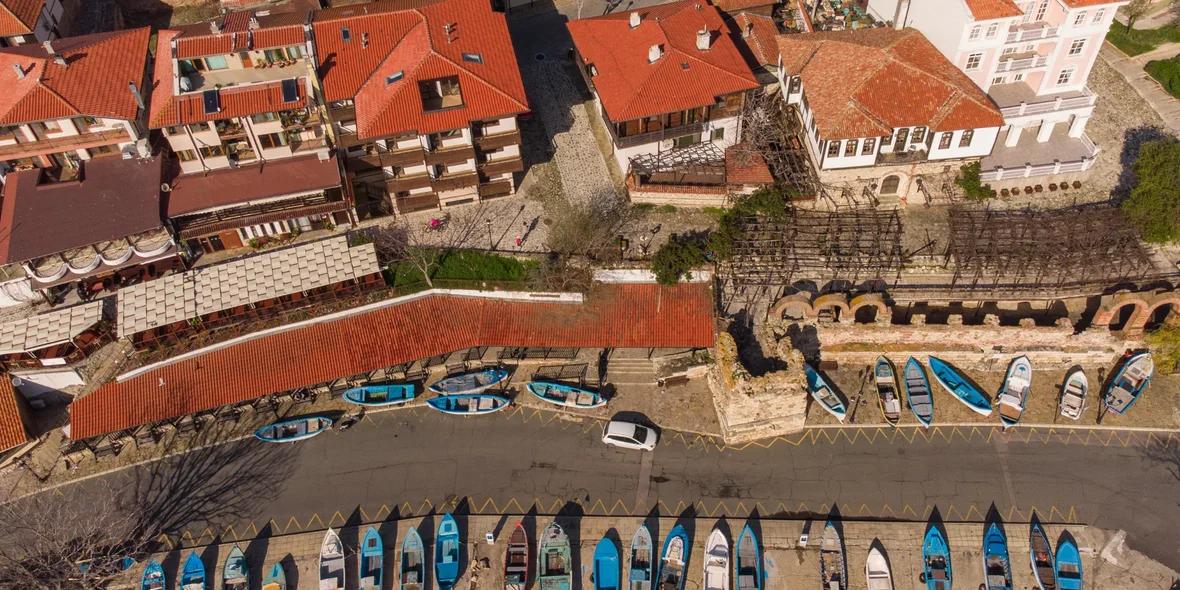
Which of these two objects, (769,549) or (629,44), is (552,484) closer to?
(769,549)

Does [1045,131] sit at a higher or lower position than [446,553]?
higher

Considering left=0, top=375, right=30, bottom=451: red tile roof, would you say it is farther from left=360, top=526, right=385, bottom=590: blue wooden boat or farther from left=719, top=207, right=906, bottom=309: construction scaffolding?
left=719, top=207, right=906, bottom=309: construction scaffolding

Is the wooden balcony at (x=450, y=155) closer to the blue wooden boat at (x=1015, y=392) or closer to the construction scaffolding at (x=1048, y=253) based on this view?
the construction scaffolding at (x=1048, y=253)

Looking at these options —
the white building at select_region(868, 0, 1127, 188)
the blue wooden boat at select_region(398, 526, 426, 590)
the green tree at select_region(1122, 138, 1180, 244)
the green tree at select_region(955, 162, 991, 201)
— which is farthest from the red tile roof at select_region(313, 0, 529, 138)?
the green tree at select_region(1122, 138, 1180, 244)

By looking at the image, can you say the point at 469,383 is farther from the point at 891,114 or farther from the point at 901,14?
the point at 901,14

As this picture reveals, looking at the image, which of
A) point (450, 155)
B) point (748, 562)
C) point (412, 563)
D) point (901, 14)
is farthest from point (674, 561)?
point (901, 14)

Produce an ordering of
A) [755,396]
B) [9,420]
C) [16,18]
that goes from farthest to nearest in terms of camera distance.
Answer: [16,18] → [9,420] → [755,396]

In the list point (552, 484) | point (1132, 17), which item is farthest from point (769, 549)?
point (1132, 17)
